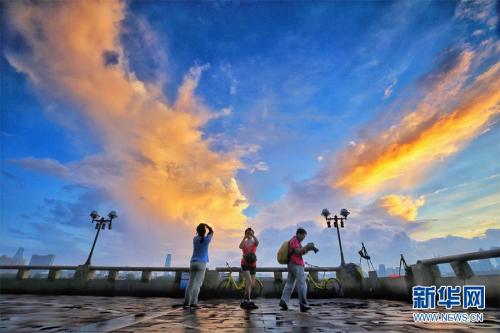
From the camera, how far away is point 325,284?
11453 mm

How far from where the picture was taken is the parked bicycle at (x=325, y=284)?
11.3 meters

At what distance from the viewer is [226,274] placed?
11.3m

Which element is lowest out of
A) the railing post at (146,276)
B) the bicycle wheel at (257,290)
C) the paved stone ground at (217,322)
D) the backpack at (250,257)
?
the paved stone ground at (217,322)

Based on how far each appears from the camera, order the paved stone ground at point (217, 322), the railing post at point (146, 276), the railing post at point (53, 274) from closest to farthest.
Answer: the paved stone ground at point (217, 322), the railing post at point (146, 276), the railing post at point (53, 274)

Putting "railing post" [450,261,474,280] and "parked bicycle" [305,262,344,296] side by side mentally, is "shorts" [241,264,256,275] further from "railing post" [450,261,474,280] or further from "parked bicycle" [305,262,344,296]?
"parked bicycle" [305,262,344,296]

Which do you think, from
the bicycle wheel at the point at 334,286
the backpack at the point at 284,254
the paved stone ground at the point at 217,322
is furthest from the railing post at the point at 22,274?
the bicycle wheel at the point at 334,286

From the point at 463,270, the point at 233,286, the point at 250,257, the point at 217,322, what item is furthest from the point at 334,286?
the point at 217,322

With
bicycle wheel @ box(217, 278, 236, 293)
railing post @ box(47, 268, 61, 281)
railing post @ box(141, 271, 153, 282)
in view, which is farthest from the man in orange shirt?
railing post @ box(47, 268, 61, 281)

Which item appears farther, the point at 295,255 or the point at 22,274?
the point at 22,274

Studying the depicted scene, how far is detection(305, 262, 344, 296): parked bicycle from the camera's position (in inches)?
445

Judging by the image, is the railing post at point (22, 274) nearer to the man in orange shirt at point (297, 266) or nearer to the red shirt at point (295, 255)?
the man in orange shirt at point (297, 266)

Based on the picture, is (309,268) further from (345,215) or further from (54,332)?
(54,332)

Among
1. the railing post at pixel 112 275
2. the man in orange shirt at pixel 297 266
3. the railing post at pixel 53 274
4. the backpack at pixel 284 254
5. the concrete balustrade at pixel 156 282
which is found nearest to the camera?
the man in orange shirt at pixel 297 266

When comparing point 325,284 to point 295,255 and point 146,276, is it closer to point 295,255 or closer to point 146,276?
point 295,255
